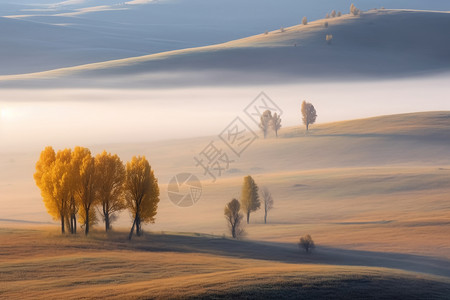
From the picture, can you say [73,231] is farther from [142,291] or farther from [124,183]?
[142,291]

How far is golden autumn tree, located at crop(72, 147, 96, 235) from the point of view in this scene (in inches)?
2052

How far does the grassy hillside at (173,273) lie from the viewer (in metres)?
37.1

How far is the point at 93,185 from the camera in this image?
52.6 meters

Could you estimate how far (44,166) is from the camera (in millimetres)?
54531

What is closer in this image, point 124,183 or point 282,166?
point 124,183

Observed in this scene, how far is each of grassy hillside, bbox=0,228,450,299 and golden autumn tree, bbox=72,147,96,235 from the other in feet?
7.69

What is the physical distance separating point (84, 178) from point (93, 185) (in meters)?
Answer: 0.77

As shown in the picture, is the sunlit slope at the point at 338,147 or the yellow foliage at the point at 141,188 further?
the sunlit slope at the point at 338,147

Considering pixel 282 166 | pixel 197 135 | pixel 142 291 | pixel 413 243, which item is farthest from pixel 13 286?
pixel 197 135

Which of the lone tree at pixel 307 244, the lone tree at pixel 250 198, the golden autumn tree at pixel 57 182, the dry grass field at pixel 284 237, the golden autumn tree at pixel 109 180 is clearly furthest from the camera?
the lone tree at pixel 250 198

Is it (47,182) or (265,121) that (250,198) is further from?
(265,121)

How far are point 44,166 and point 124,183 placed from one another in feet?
18.7

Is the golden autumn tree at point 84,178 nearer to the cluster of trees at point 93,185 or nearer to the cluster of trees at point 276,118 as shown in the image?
the cluster of trees at point 93,185

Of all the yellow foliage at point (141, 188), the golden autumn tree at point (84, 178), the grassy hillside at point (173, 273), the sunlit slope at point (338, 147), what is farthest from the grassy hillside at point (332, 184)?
the golden autumn tree at point (84, 178)
